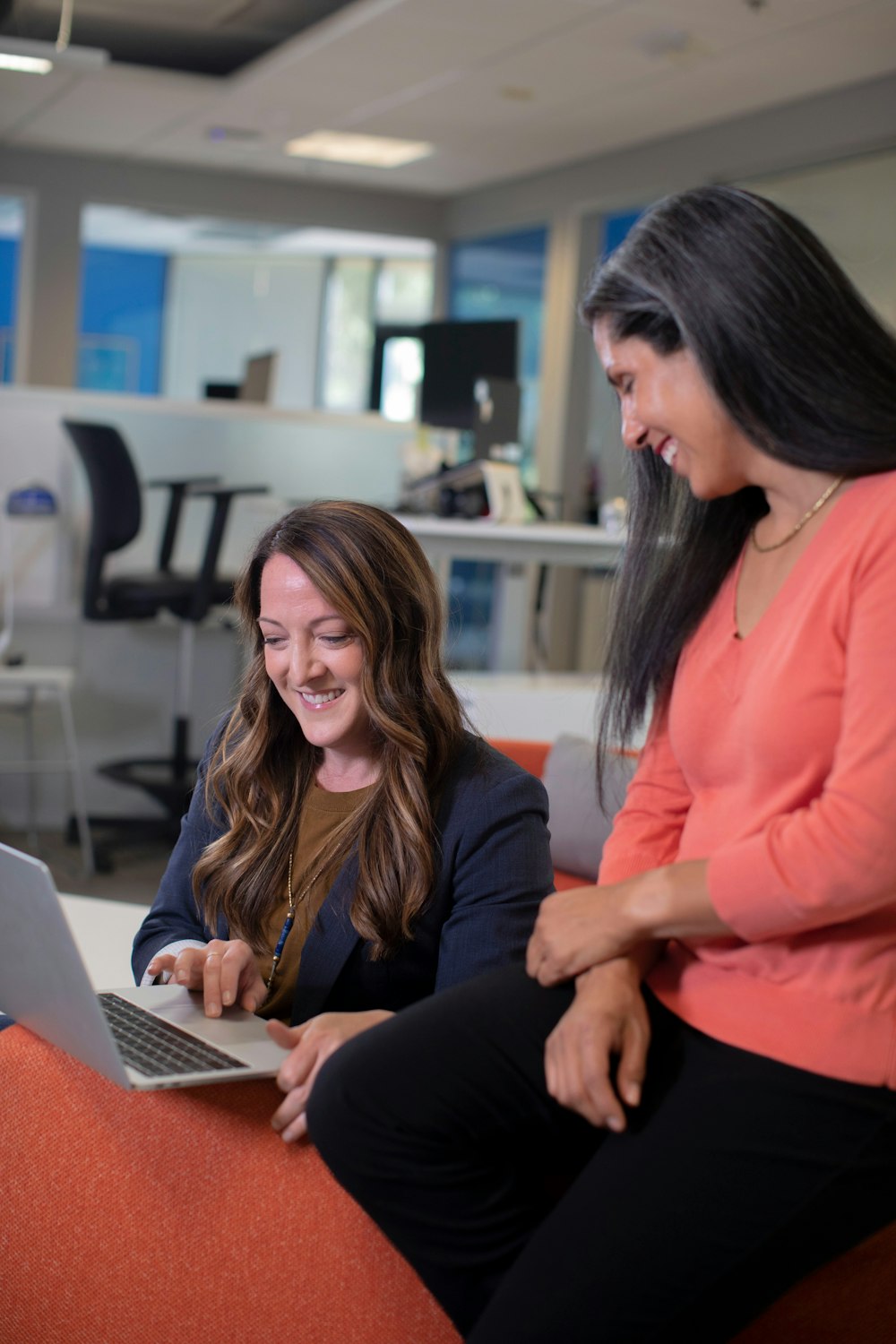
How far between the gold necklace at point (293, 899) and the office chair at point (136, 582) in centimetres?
337

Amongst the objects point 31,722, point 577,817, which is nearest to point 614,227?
point 31,722

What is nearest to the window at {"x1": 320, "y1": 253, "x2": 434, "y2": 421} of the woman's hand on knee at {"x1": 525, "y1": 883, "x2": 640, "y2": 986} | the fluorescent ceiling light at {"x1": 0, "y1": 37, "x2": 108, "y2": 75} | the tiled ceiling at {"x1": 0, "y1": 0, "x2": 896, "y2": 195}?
the tiled ceiling at {"x1": 0, "y1": 0, "x2": 896, "y2": 195}

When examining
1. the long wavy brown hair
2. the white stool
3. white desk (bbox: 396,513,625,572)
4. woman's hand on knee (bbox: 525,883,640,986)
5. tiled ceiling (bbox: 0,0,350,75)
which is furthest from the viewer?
tiled ceiling (bbox: 0,0,350,75)

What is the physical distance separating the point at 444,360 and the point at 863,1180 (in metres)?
4.54

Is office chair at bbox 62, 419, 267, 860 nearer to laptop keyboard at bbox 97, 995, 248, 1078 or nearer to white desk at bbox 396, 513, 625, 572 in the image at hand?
white desk at bbox 396, 513, 625, 572

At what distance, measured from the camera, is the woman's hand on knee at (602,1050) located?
1.08 meters

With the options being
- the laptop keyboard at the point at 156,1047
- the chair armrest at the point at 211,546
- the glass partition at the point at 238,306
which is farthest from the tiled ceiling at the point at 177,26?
the laptop keyboard at the point at 156,1047

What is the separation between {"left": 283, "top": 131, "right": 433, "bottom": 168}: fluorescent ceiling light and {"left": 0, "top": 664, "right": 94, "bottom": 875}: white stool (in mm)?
4243

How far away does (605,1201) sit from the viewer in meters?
1.06

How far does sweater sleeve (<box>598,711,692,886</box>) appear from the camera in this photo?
1305 millimetres

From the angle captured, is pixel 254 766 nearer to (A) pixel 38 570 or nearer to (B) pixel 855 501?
(B) pixel 855 501

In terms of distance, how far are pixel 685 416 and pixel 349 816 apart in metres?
0.63

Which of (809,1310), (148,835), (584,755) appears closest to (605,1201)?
(809,1310)

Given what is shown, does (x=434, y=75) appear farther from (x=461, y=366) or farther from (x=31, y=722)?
(x=31, y=722)
